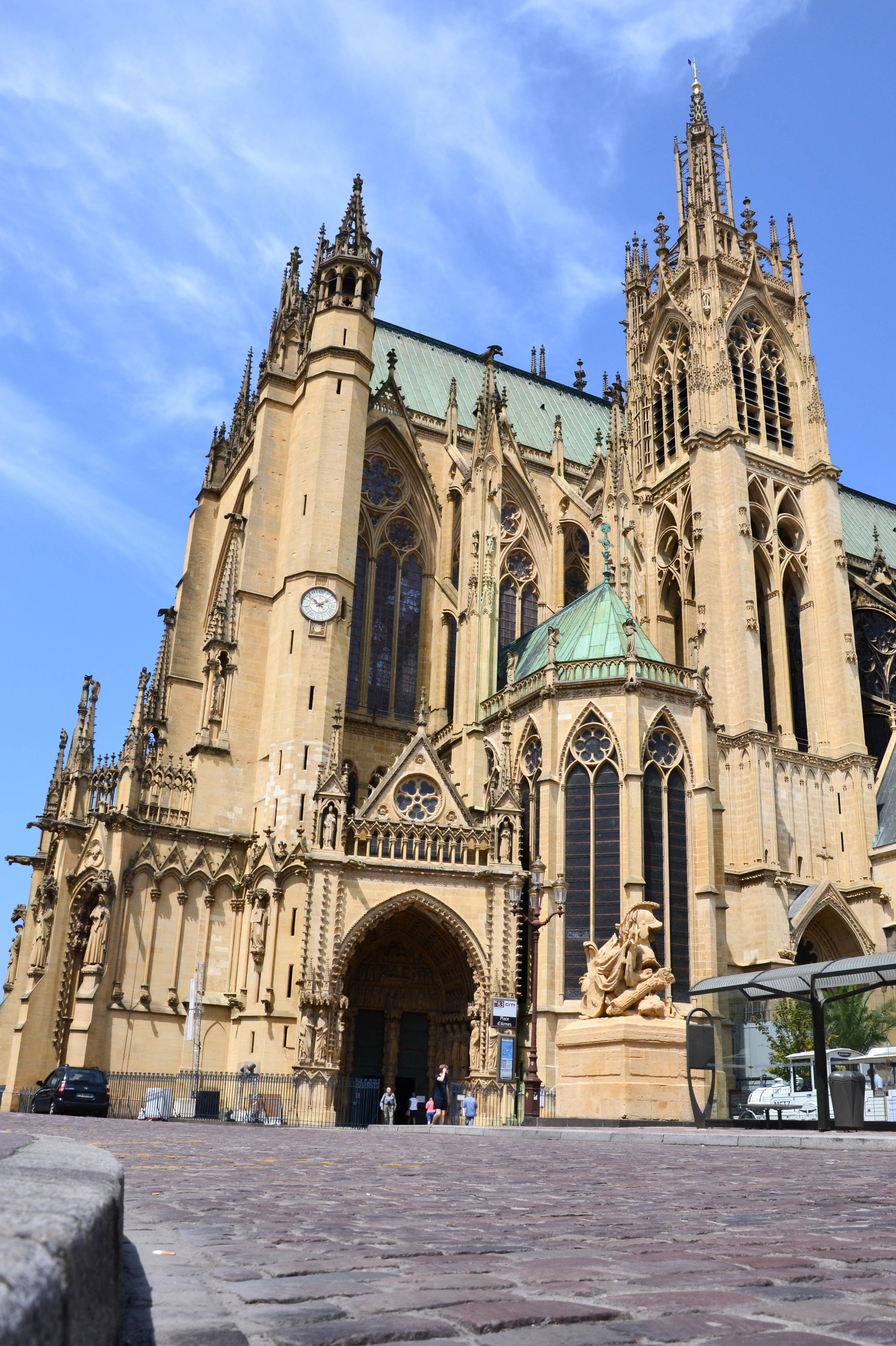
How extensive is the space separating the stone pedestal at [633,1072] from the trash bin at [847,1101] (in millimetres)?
4141

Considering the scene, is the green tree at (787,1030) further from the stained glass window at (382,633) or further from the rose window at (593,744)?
the stained glass window at (382,633)

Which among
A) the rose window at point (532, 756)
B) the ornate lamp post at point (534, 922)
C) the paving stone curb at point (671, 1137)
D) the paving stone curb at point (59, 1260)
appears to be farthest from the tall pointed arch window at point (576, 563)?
the paving stone curb at point (59, 1260)

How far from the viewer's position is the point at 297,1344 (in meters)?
2.24

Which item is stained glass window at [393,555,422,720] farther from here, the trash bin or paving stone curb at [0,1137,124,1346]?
paving stone curb at [0,1137,124,1346]

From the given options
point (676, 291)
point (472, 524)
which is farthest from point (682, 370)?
point (472, 524)

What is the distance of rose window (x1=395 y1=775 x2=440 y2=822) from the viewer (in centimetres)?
2978

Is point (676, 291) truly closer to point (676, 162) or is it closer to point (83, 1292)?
point (676, 162)

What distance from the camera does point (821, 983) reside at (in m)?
16.7

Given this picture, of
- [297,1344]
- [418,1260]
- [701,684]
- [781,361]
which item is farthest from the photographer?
[781,361]

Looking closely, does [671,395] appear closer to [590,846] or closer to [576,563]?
[576,563]

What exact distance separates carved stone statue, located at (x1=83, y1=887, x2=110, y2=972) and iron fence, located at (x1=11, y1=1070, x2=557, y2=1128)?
2.62 m

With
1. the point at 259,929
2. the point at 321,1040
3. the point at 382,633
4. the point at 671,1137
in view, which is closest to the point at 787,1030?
the point at 321,1040

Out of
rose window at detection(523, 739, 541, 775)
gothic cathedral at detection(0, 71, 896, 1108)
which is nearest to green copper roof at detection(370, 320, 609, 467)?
gothic cathedral at detection(0, 71, 896, 1108)

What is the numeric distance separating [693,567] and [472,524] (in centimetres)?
847
